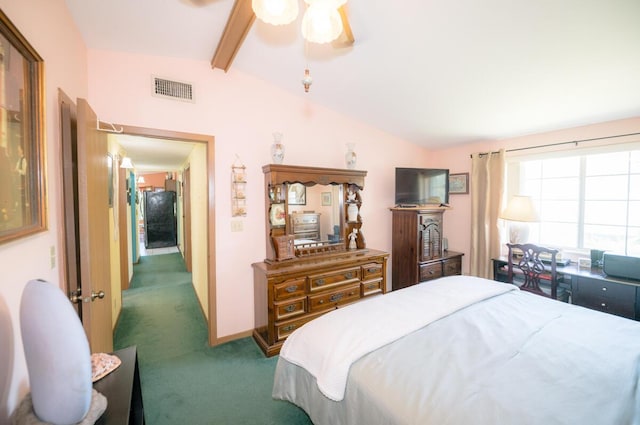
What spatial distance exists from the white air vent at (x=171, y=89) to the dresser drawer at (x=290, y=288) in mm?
1916

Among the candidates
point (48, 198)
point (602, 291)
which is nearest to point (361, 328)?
point (48, 198)

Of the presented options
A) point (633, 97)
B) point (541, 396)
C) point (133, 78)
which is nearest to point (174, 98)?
point (133, 78)

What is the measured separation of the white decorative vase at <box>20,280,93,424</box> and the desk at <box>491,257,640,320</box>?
3723mm

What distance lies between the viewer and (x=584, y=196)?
308cm

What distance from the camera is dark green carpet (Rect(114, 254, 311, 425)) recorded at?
1.83m

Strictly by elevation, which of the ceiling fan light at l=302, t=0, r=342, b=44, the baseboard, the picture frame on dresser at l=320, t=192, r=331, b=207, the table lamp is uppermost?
the ceiling fan light at l=302, t=0, r=342, b=44

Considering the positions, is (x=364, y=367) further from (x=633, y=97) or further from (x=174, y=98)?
(x=633, y=97)

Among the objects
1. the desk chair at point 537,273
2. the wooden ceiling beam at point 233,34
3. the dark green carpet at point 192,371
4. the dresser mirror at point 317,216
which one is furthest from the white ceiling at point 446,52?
the dark green carpet at point 192,371

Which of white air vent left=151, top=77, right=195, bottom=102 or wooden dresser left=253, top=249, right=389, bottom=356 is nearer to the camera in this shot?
white air vent left=151, top=77, right=195, bottom=102

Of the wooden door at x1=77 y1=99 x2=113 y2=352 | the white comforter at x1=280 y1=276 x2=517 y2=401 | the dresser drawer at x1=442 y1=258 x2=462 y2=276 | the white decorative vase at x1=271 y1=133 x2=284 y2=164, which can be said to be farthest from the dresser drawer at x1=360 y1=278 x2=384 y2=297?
the wooden door at x1=77 y1=99 x2=113 y2=352

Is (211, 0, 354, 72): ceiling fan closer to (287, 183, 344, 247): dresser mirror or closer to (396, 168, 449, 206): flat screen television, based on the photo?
(287, 183, 344, 247): dresser mirror

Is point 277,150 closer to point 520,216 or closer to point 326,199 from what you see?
point 326,199

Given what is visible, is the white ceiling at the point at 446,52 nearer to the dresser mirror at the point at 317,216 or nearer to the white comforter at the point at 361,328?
the dresser mirror at the point at 317,216

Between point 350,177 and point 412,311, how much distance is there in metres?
1.82
